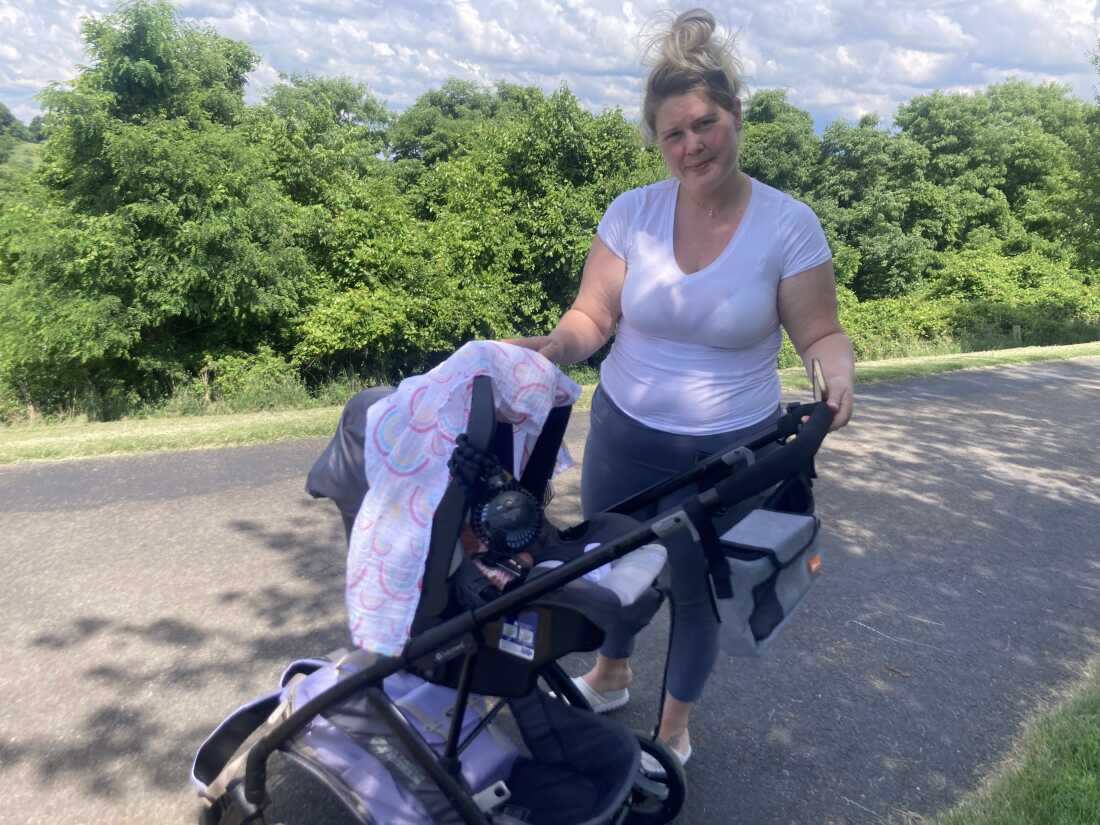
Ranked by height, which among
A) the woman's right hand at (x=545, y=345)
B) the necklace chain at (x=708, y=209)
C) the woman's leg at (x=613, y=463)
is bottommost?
the woman's leg at (x=613, y=463)

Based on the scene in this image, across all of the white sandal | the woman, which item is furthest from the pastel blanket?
the white sandal

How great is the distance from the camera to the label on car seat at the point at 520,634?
2035mm

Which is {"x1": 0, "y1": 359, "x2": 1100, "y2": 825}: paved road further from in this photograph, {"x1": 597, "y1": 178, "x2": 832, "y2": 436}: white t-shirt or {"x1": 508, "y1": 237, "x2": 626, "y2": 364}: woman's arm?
{"x1": 508, "y1": 237, "x2": 626, "y2": 364}: woman's arm

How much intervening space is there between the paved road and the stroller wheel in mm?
183

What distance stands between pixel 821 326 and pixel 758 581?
33.5 inches

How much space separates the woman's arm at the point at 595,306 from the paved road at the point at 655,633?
1515 mm

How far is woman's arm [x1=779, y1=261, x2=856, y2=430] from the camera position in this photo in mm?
2361

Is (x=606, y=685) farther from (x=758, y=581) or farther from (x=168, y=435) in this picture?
(x=168, y=435)

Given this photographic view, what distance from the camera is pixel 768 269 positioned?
235 centimetres

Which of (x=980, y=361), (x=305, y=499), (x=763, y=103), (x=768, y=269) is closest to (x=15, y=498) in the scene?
(x=305, y=499)

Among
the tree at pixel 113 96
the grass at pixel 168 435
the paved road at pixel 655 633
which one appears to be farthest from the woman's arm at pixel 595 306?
the tree at pixel 113 96

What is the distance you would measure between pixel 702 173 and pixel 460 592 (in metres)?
1.36

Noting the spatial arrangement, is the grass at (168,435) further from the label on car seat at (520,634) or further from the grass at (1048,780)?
the label on car seat at (520,634)

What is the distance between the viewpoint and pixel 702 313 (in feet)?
7.88
